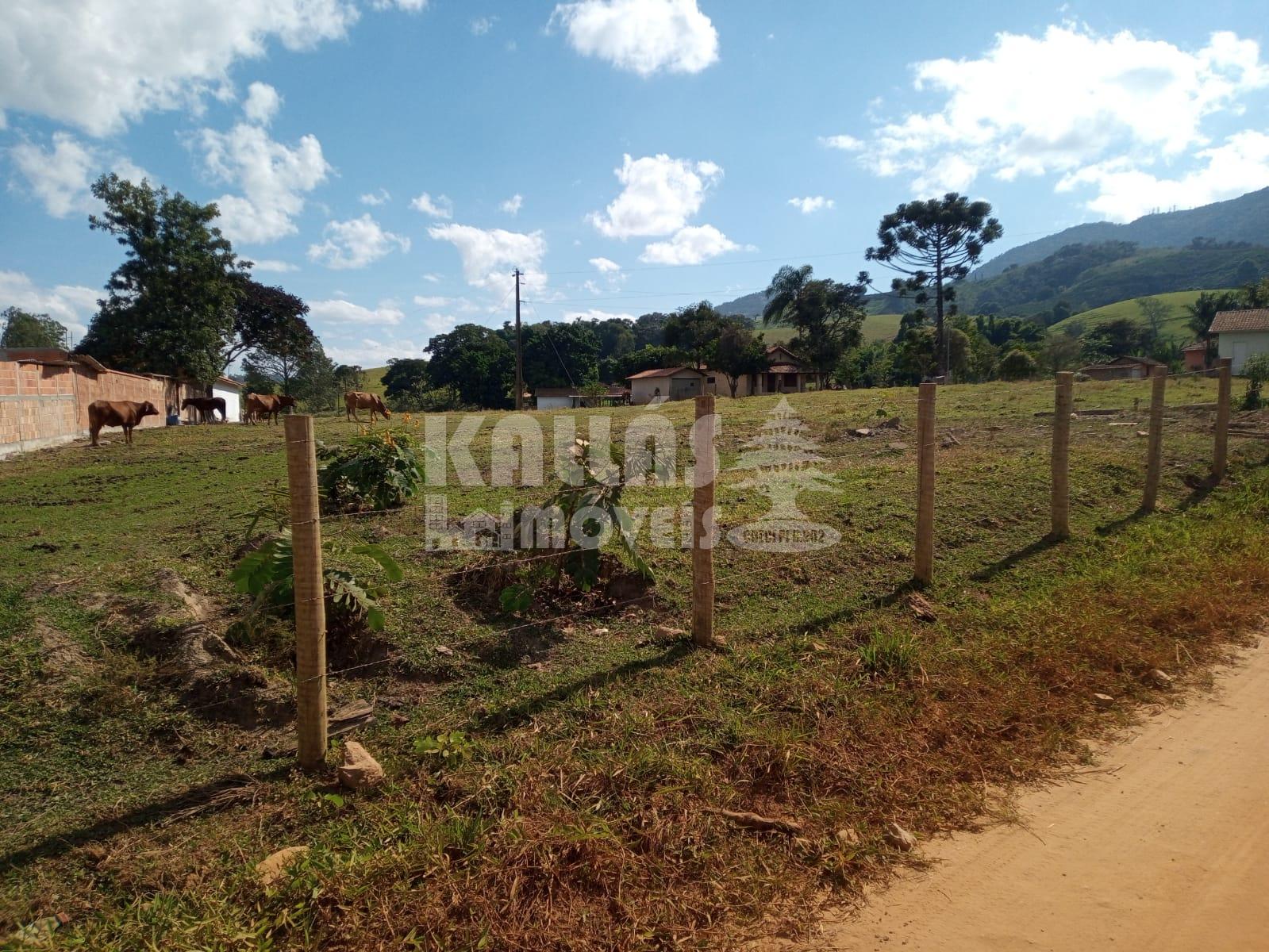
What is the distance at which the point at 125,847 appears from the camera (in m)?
2.61

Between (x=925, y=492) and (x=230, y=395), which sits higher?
(x=230, y=395)

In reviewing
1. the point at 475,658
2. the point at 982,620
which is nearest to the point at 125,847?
the point at 475,658

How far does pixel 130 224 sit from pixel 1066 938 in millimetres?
33235

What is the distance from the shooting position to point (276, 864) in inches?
98.8

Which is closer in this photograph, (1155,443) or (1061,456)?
(1061,456)

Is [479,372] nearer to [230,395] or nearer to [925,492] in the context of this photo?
[230,395]

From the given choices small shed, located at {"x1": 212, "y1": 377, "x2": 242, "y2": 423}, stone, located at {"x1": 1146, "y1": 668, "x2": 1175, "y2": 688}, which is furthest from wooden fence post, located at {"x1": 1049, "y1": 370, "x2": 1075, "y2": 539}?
small shed, located at {"x1": 212, "y1": 377, "x2": 242, "y2": 423}

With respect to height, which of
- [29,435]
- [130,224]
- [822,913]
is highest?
[130,224]

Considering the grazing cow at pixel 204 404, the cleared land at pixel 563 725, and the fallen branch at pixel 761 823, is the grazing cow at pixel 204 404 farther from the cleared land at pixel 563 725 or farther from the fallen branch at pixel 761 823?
the fallen branch at pixel 761 823

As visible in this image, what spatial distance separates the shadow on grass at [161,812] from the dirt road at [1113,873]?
7.55 feet

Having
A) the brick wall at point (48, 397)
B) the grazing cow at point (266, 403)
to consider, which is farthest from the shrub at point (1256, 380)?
the brick wall at point (48, 397)

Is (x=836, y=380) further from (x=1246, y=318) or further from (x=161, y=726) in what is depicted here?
(x=161, y=726)

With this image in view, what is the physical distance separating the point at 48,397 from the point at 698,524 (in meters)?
18.1

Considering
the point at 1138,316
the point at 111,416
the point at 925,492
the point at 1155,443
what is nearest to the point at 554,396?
the point at 111,416
